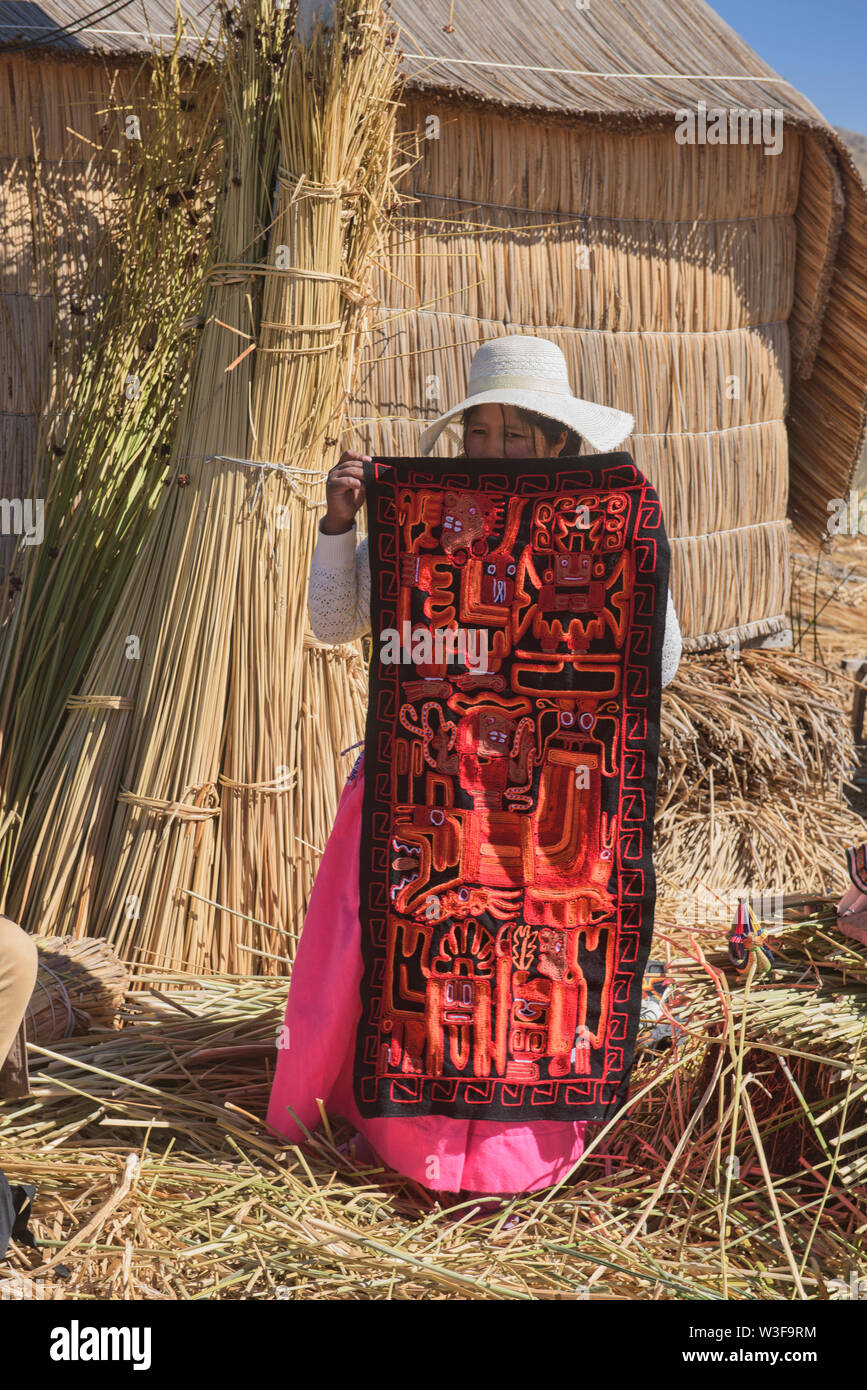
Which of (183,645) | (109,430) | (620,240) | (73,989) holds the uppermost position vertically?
(620,240)

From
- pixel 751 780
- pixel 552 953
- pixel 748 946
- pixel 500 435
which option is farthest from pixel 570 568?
pixel 751 780

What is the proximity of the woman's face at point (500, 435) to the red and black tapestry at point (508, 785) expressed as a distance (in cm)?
8

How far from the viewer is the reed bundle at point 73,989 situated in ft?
7.86

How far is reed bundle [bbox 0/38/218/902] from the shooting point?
2906mm

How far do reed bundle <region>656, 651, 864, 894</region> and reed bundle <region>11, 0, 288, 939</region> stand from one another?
155 centimetres

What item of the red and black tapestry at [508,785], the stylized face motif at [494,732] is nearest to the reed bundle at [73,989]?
the red and black tapestry at [508,785]

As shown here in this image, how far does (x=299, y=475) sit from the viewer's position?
2625 millimetres

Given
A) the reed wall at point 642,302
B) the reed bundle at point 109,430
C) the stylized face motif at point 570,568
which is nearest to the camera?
the stylized face motif at point 570,568

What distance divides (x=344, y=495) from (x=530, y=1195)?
3.70 ft

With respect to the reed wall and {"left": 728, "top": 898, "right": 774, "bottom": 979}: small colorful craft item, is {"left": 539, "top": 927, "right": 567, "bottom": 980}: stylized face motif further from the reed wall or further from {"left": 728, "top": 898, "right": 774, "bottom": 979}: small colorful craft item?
the reed wall

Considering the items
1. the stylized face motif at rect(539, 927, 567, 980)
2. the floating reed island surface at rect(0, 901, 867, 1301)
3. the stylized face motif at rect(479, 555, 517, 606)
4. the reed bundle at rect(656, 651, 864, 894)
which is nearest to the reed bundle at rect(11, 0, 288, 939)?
the floating reed island surface at rect(0, 901, 867, 1301)

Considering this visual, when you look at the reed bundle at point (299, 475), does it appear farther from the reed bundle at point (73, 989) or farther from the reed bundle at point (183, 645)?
the reed bundle at point (73, 989)

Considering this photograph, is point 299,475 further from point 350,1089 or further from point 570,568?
point 350,1089

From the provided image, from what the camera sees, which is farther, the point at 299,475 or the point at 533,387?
the point at 299,475
